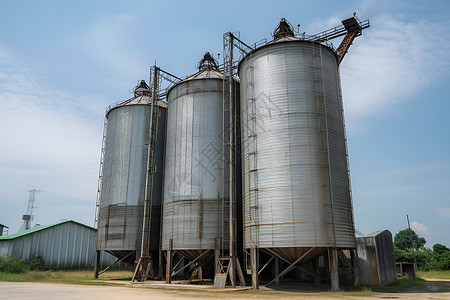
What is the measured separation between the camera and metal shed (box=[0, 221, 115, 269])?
38844mm

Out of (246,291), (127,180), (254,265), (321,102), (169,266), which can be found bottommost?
(246,291)

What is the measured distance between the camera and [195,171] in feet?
94.8

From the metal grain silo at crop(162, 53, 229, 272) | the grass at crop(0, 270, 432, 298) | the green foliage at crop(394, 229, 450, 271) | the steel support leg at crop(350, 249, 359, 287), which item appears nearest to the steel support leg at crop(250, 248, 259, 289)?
the grass at crop(0, 270, 432, 298)

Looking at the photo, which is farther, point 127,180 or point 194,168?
point 127,180

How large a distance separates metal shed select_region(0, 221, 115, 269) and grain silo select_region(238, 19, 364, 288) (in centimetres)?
2784

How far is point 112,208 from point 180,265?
9.04 metres

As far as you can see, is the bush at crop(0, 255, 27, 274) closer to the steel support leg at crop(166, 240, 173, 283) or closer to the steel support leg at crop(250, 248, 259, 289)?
the steel support leg at crop(166, 240, 173, 283)

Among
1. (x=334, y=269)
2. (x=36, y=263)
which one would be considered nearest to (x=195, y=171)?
→ (x=334, y=269)

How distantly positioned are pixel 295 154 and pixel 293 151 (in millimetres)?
247

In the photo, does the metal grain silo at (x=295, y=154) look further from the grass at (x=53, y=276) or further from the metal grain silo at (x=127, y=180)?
the grass at (x=53, y=276)

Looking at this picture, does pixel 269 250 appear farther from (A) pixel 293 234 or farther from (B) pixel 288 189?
(B) pixel 288 189

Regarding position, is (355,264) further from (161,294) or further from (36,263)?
(36,263)

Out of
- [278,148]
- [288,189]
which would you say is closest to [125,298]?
[288,189]

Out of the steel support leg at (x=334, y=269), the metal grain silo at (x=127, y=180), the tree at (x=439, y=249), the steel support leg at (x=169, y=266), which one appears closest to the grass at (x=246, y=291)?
the steel support leg at (x=334, y=269)
